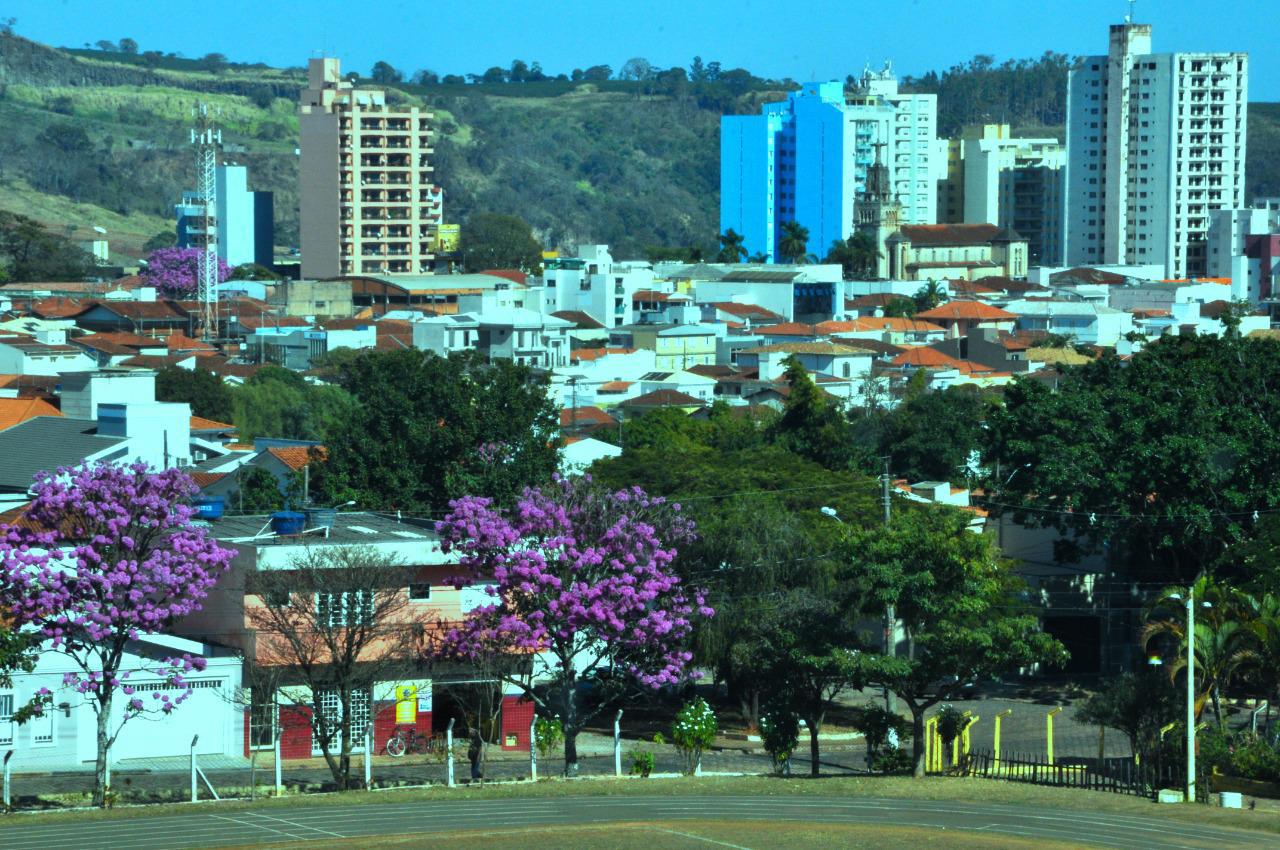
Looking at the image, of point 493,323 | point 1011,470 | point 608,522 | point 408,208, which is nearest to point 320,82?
point 408,208

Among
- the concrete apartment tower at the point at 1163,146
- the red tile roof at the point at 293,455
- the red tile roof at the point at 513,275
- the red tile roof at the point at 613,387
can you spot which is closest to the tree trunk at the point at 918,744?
the red tile roof at the point at 293,455

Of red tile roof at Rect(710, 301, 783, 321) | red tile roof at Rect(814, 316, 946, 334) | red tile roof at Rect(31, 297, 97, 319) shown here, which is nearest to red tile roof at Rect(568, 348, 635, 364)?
A: red tile roof at Rect(814, 316, 946, 334)

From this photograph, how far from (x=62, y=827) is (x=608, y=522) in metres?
10.4

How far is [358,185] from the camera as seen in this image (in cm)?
13900

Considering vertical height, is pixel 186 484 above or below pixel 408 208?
below

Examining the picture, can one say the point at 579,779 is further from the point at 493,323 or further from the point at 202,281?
the point at 202,281

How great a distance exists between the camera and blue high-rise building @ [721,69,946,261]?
16700 cm

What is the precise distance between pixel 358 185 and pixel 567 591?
109248 millimetres

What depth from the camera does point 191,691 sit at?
108 ft

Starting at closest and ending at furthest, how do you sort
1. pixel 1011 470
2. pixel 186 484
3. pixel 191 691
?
pixel 186 484 < pixel 191 691 < pixel 1011 470

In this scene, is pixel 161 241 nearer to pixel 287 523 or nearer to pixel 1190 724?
pixel 287 523

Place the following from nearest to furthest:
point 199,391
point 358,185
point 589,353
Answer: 1. point 199,391
2. point 589,353
3. point 358,185

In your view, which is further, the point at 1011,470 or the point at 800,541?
the point at 1011,470

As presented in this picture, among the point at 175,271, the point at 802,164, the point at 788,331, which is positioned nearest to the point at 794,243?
the point at 802,164
